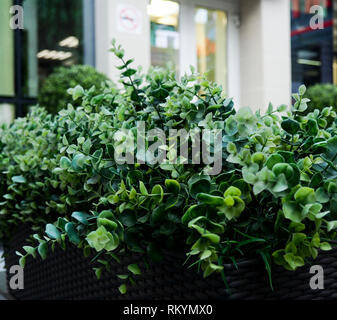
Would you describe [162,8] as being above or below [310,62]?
above

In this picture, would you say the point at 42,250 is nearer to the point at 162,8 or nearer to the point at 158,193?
the point at 158,193

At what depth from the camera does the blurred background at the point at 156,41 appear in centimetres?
535

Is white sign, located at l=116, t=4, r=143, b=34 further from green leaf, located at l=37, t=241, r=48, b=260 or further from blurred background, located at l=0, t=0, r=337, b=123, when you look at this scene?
green leaf, located at l=37, t=241, r=48, b=260

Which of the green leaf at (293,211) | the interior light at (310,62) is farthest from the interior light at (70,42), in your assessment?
the green leaf at (293,211)

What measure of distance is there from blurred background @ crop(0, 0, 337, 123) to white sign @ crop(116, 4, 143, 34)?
0.01m

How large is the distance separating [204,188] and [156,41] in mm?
5167

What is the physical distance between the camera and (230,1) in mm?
6520

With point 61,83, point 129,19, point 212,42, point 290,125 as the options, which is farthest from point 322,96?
point 290,125

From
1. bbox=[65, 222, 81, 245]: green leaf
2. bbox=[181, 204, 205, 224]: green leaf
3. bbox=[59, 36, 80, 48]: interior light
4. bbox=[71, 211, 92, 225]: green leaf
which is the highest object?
bbox=[59, 36, 80, 48]: interior light

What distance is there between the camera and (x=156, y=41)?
5.98 m

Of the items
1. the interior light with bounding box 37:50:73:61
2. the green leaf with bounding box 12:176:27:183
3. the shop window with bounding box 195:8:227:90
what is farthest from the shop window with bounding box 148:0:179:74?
the green leaf with bounding box 12:176:27:183

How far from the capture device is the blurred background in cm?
535
